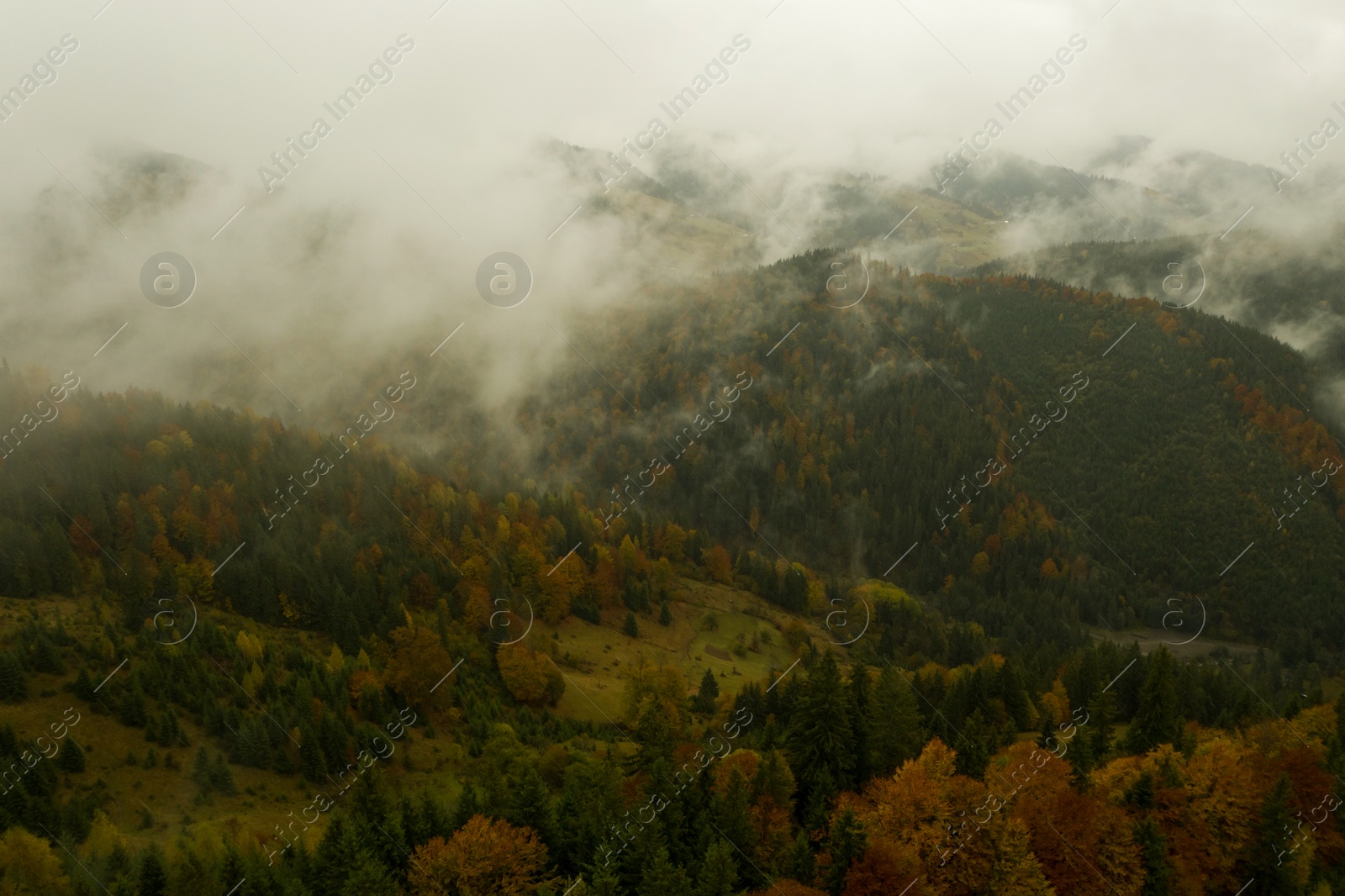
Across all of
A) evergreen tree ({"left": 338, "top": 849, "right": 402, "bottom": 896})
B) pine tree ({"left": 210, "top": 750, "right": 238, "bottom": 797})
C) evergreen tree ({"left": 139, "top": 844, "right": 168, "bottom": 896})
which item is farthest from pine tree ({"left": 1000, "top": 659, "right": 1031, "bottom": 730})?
pine tree ({"left": 210, "top": 750, "right": 238, "bottom": 797})

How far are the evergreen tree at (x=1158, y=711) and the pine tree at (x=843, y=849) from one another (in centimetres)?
3608

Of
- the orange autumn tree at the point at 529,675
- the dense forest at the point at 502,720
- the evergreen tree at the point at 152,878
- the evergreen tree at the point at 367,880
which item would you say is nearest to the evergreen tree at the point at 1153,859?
the dense forest at the point at 502,720

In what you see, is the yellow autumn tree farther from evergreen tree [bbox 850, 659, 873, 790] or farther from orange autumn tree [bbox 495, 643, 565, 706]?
evergreen tree [bbox 850, 659, 873, 790]

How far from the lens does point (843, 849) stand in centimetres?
5694

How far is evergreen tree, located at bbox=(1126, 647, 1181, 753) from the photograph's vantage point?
251 feet

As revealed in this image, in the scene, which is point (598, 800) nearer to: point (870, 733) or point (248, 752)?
point (870, 733)

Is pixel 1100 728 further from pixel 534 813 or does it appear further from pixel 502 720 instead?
pixel 502 720

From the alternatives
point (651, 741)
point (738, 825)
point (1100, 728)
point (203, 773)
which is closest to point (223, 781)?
point (203, 773)

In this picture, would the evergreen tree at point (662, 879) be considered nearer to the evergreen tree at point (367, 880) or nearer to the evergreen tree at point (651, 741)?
the evergreen tree at point (651, 741)

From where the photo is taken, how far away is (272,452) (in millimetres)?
169250

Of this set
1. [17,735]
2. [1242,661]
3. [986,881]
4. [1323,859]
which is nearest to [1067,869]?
[986,881]

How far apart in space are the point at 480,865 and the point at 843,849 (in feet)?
85.2

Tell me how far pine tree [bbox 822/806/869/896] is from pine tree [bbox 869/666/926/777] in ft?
49.9

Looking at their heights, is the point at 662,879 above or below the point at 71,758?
below
